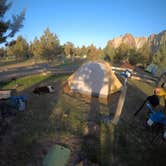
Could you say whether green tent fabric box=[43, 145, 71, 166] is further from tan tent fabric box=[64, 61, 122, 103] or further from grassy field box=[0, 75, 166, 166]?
tan tent fabric box=[64, 61, 122, 103]

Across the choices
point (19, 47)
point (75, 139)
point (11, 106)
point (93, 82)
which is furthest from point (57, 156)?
point (19, 47)

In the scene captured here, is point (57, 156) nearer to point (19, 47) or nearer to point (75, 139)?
point (75, 139)

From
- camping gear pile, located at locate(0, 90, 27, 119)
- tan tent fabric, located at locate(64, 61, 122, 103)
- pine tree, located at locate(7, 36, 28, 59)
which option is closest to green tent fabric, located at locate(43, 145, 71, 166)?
camping gear pile, located at locate(0, 90, 27, 119)

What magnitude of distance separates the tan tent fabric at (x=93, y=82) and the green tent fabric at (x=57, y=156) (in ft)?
17.7

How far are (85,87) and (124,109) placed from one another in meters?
2.90

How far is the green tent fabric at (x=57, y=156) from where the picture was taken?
424cm

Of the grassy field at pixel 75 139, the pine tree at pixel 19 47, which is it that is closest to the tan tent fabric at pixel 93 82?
the grassy field at pixel 75 139

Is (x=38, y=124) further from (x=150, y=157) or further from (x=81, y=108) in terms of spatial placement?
(x=150, y=157)

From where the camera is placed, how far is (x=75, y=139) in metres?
5.40

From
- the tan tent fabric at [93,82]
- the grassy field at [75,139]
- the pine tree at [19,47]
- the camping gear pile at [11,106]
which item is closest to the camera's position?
the grassy field at [75,139]

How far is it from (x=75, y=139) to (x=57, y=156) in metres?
1.05

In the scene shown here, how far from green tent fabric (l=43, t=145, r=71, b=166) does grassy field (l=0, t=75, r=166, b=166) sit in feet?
0.48

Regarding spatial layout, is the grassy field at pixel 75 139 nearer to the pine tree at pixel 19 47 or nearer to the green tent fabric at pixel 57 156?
the green tent fabric at pixel 57 156

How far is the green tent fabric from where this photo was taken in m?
4.24
